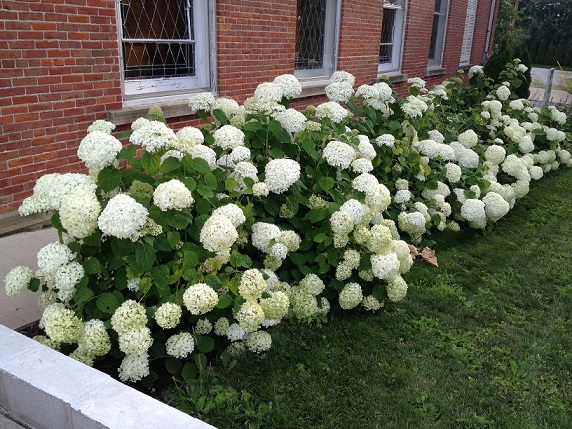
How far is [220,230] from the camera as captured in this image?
2408 millimetres

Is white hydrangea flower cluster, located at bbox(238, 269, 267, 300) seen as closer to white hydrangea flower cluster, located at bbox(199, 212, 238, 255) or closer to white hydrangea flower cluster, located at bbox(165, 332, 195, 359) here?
white hydrangea flower cluster, located at bbox(199, 212, 238, 255)

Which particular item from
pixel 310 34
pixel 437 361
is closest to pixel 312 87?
pixel 310 34

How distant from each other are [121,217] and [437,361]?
77.2 inches

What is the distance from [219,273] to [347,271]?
0.84 meters

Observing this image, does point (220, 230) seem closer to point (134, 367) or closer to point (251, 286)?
point (251, 286)

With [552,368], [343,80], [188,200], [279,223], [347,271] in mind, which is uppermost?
[343,80]

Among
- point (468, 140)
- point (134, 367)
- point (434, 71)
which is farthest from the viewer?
point (434, 71)

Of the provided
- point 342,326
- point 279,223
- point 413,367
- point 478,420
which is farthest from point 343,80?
point 478,420

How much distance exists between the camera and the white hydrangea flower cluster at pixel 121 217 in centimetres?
220

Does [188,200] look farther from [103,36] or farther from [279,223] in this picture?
[103,36]

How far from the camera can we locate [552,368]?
10.1 feet

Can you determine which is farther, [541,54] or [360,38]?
[541,54]

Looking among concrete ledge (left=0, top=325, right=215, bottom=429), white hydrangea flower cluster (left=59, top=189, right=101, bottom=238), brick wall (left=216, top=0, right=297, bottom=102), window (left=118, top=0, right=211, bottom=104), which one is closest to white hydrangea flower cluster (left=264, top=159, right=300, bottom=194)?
white hydrangea flower cluster (left=59, top=189, right=101, bottom=238)

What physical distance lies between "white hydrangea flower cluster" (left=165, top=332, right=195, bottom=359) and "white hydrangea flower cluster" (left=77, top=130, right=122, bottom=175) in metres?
0.90
